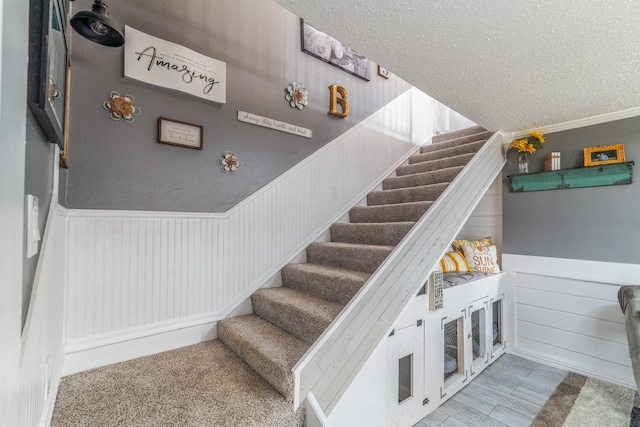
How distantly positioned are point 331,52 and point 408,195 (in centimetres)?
163

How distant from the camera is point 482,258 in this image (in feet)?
9.16

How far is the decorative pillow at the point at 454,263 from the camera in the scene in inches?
103

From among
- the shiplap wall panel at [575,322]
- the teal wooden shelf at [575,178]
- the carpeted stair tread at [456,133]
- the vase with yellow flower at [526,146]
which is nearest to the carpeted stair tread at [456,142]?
the carpeted stair tread at [456,133]

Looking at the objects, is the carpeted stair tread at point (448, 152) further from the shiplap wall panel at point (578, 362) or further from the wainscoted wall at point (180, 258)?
the shiplap wall panel at point (578, 362)

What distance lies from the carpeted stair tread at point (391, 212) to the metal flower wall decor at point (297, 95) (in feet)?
3.72

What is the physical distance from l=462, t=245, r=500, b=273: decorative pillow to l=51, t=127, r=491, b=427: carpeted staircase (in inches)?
30.0

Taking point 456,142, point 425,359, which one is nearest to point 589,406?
point 425,359

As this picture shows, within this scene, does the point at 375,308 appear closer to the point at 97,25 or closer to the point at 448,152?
the point at 97,25

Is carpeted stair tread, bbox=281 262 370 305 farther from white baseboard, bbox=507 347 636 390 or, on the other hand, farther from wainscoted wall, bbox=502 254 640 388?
white baseboard, bbox=507 347 636 390

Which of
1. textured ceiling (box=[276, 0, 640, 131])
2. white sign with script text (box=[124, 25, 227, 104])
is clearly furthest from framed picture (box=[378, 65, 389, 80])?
white sign with script text (box=[124, 25, 227, 104])

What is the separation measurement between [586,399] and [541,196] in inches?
64.0

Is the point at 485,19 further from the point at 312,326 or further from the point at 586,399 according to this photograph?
the point at 586,399

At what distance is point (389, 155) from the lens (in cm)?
346

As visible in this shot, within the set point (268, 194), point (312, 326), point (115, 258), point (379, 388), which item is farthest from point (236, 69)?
point (379, 388)
